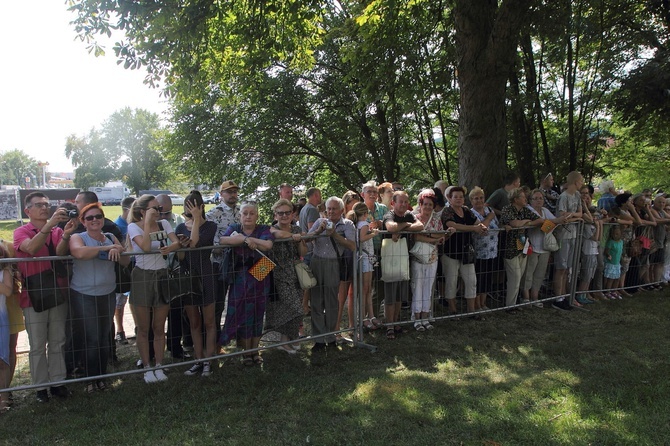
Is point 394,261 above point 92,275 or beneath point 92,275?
beneath

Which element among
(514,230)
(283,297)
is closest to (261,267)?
(283,297)

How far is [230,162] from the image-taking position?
14383mm

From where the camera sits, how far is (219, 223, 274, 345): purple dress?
16.4 ft

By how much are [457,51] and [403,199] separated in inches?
149

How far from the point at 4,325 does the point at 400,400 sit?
Answer: 3.63 metres

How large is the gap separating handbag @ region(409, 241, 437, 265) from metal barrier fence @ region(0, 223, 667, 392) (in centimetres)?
2

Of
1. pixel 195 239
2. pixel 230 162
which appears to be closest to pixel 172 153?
pixel 230 162

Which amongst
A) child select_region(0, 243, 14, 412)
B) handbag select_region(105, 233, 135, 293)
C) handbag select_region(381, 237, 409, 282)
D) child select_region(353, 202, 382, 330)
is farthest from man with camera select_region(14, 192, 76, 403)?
handbag select_region(381, 237, 409, 282)

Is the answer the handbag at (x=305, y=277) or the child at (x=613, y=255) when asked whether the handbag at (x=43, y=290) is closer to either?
the handbag at (x=305, y=277)

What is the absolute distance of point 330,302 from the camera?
566 cm

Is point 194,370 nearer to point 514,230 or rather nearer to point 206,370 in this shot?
point 206,370

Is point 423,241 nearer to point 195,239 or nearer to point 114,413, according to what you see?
point 195,239

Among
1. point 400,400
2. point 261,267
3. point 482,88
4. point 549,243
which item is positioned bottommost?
point 400,400

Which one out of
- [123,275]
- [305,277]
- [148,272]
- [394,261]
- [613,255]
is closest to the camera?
[148,272]
